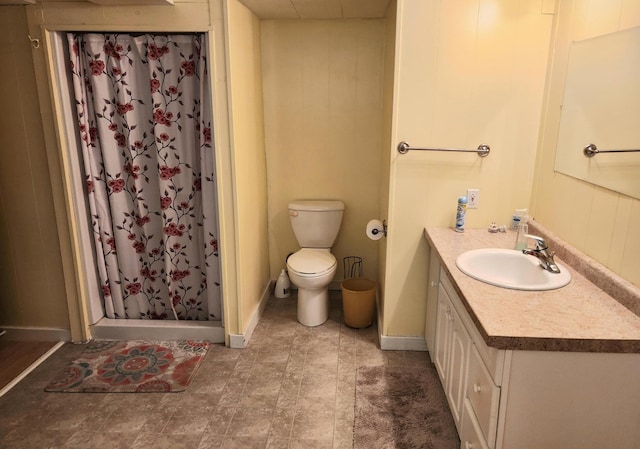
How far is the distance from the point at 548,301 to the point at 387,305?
122 centimetres

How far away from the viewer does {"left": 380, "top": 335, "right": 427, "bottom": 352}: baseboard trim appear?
9.27ft

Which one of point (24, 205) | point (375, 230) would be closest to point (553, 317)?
point (375, 230)

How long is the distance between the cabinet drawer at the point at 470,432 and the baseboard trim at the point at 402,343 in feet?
3.01

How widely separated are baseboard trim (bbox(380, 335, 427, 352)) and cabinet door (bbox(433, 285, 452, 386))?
33 centimetres

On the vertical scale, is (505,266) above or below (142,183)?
below

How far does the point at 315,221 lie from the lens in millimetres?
3375

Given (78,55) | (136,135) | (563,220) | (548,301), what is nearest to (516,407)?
(548,301)

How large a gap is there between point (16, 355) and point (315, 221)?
6.84 feet

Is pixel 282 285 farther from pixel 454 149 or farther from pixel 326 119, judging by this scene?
pixel 454 149

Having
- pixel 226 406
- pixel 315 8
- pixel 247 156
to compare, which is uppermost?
pixel 315 8

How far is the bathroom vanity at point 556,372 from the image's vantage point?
1.42m

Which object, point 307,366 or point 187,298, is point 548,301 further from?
point 187,298

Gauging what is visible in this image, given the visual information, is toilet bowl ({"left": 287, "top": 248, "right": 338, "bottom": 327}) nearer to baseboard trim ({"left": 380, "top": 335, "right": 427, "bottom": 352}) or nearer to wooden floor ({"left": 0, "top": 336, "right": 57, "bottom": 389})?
baseboard trim ({"left": 380, "top": 335, "right": 427, "bottom": 352})

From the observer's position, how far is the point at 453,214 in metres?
2.59
